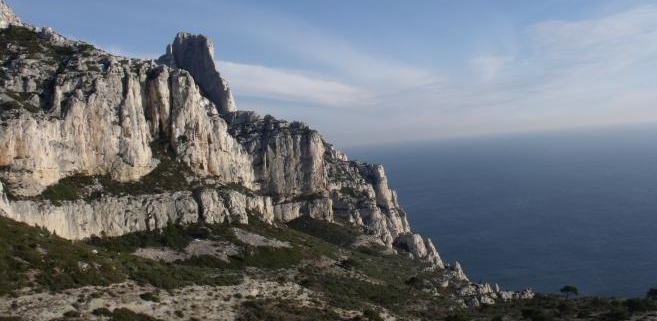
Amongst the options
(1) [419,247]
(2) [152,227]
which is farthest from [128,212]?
(1) [419,247]

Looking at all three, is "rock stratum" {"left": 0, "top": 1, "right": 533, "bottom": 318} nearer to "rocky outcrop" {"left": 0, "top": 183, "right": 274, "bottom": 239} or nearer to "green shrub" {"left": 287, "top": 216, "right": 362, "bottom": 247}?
"rocky outcrop" {"left": 0, "top": 183, "right": 274, "bottom": 239}

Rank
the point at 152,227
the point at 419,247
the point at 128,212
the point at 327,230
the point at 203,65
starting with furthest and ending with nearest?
the point at 203,65 < the point at 419,247 < the point at 327,230 < the point at 152,227 < the point at 128,212

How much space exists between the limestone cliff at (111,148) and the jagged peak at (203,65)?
150ft

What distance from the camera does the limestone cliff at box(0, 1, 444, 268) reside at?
2749 inches

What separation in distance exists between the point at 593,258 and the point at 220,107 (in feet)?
419

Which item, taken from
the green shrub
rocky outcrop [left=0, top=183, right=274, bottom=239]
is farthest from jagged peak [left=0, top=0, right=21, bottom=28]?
the green shrub

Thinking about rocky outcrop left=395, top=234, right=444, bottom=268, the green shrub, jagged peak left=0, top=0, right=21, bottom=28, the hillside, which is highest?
jagged peak left=0, top=0, right=21, bottom=28

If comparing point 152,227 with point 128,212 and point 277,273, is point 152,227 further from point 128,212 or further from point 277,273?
point 277,273

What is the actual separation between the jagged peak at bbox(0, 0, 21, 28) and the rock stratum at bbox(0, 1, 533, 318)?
256mm

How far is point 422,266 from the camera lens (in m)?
115

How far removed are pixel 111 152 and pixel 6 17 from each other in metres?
43.2

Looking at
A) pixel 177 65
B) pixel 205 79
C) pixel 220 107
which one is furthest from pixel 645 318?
pixel 177 65

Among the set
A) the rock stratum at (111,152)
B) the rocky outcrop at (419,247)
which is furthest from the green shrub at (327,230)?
the rocky outcrop at (419,247)

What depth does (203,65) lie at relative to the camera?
187 meters
